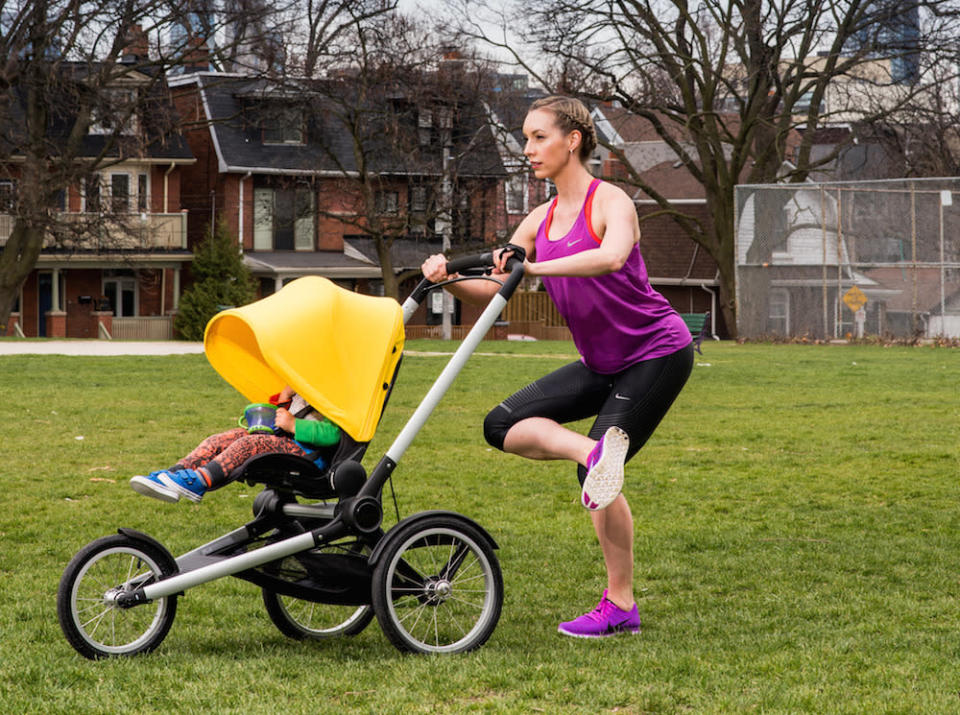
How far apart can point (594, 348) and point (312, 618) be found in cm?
150

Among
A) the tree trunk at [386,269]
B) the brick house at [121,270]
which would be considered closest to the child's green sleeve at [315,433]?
the tree trunk at [386,269]

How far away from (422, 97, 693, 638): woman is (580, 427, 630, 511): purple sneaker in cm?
4

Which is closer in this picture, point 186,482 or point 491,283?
point 186,482

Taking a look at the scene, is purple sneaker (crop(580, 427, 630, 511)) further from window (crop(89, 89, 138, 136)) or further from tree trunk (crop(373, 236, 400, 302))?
tree trunk (crop(373, 236, 400, 302))

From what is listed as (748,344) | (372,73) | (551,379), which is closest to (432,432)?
(551,379)

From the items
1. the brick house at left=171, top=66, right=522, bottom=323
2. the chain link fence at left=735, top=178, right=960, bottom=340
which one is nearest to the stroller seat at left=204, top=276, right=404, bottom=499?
the chain link fence at left=735, top=178, right=960, bottom=340

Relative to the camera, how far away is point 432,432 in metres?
12.9

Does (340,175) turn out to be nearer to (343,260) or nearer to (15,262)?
(343,260)

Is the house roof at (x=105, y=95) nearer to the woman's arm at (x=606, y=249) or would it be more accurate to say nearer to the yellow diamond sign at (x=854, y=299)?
the yellow diamond sign at (x=854, y=299)

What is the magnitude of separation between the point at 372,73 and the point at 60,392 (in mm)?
26333

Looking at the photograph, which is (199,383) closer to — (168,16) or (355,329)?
(355,329)

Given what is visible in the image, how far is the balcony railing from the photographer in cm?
3481

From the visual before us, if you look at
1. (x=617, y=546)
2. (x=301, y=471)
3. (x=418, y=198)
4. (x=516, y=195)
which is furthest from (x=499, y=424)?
(x=516, y=195)

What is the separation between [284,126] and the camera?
1778 inches
